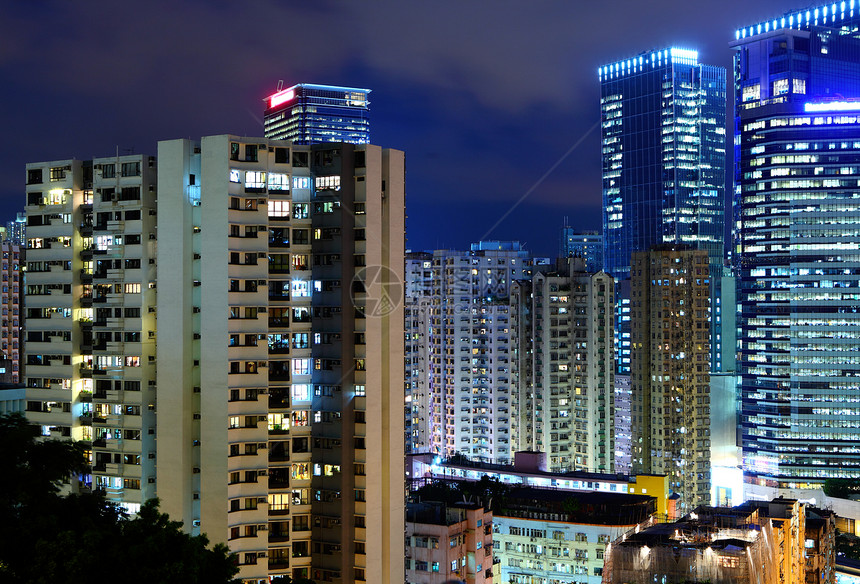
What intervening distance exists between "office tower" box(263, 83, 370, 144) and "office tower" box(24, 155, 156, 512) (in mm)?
121204

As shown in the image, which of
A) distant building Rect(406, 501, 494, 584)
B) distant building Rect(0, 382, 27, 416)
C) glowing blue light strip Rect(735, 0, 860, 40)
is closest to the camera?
distant building Rect(406, 501, 494, 584)

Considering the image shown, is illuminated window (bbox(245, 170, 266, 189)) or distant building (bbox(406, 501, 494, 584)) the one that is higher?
illuminated window (bbox(245, 170, 266, 189))

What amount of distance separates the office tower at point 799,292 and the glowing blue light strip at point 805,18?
34.2 metres

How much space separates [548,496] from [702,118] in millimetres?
125576

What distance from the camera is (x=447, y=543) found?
155 feet

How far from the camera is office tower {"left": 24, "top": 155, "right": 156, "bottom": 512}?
39562 mm

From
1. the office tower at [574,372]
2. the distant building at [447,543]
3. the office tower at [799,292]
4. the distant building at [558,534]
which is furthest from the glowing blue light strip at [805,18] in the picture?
the distant building at [447,543]

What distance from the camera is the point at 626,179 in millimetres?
176250

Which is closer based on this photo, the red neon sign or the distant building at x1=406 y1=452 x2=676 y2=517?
the distant building at x1=406 y1=452 x2=676 y2=517

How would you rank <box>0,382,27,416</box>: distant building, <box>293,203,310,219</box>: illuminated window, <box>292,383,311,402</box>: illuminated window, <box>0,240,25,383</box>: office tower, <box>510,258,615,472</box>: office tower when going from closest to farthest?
1. <box>292,383,311,402</box>: illuminated window
2. <box>293,203,310,219</box>: illuminated window
3. <box>0,382,27,416</box>: distant building
4. <box>510,258,615,472</box>: office tower
5. <box>0,240,25,383</box>: office tower

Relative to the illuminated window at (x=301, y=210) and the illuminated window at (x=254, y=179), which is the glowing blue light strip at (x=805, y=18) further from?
the illuminated window at (x=254, y=179)

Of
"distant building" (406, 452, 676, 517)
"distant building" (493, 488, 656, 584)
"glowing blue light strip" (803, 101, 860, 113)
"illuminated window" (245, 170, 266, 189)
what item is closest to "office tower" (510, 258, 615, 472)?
"distant building" (406, 452, 676, 517)

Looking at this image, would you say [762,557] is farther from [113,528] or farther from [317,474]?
[113,528]

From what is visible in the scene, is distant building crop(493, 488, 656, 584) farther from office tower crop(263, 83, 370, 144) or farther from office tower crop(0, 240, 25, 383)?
office tower crop(263, 83, 370, 144)
